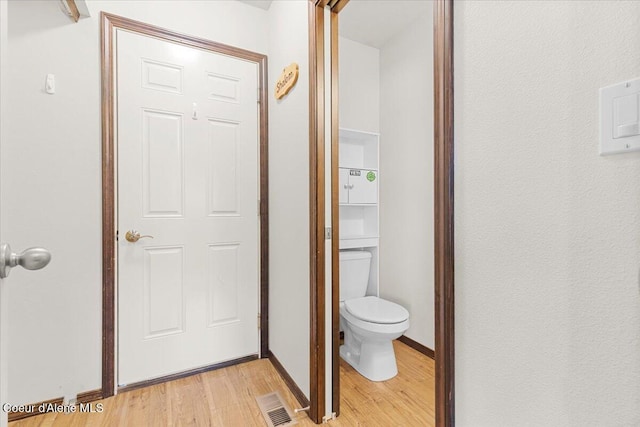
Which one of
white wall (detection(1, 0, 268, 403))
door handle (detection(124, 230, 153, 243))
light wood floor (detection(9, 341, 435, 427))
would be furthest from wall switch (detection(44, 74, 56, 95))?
light wood floor (detection(9, 341, 435, 427))

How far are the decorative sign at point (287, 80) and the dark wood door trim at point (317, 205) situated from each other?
0.20 metres

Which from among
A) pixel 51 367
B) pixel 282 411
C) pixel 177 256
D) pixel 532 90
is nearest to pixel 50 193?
pixel 177 256

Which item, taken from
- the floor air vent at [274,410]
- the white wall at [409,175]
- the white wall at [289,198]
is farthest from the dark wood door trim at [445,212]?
the white wall at [409,175]

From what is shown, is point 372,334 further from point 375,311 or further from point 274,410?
point 274,410

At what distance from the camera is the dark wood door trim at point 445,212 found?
0.76 m

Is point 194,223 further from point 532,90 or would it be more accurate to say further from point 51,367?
point 532,90

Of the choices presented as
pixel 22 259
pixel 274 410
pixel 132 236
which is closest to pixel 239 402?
pixel 274 410

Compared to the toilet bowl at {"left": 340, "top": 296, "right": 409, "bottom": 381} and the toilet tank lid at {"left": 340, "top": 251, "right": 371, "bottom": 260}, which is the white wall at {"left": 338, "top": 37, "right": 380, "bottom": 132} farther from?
the toilet bowl at {"left": 340, "top": 296, "right": 409, "bottom": 381}

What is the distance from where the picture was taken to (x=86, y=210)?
5.34 ft

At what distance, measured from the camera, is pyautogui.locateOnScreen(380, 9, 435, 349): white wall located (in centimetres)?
220

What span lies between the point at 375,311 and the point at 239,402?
0.94 meters

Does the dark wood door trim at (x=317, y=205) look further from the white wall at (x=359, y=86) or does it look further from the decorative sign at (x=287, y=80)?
the white wall at (x=359, y=86)

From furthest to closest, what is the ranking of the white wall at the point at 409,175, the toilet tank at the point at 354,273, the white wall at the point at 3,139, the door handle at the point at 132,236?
the toilet tank at the point at 354,273 < the white wall at the point at 409,175 < the door handle at the point at 132,236 < the white wall at the point at 3,139

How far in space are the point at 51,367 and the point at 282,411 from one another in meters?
1.22
